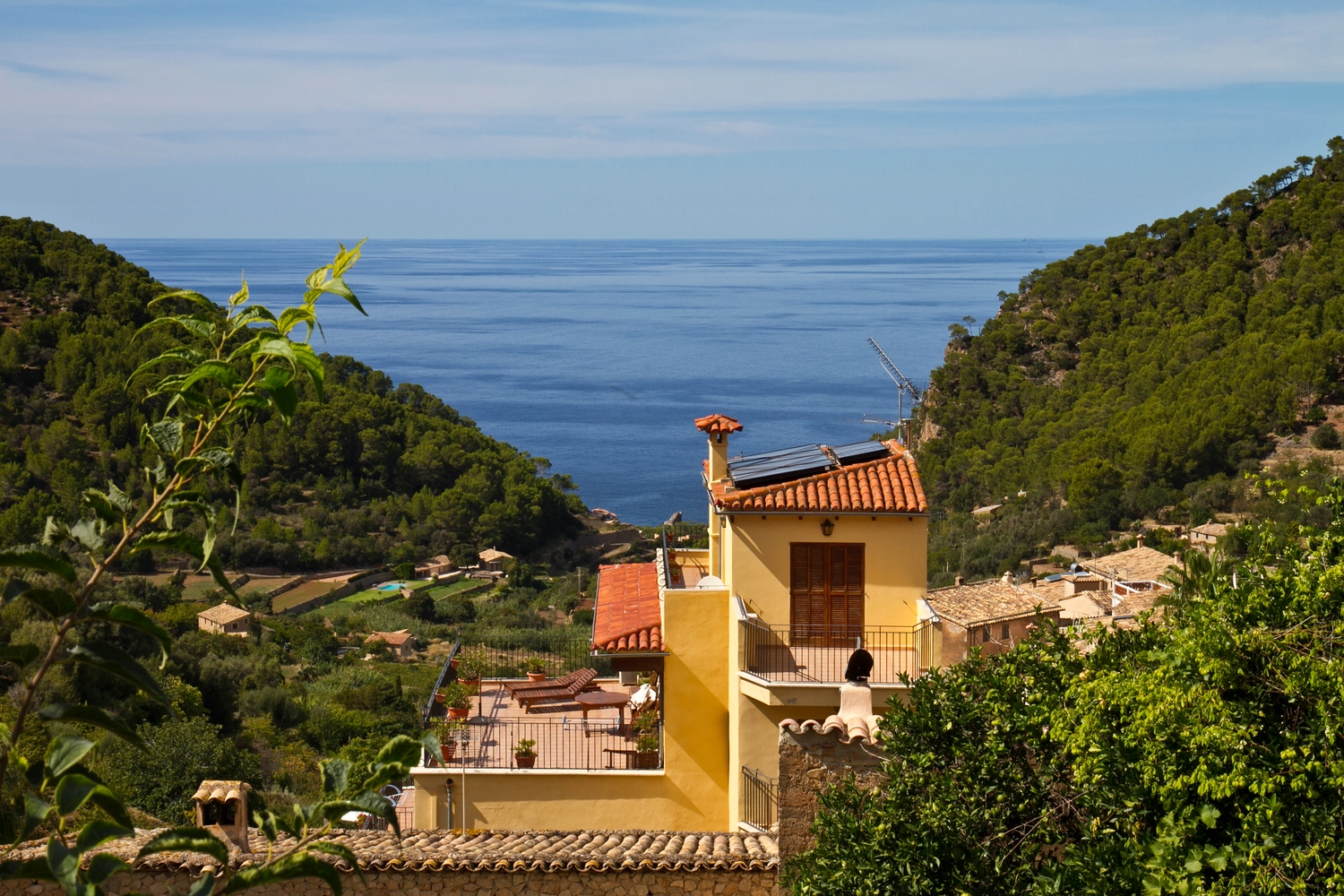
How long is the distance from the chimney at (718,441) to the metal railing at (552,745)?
257 centimetres

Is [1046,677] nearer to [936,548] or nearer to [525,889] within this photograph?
[525,889]

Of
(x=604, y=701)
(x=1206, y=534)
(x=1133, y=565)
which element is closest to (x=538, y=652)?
(x=604, y=701)

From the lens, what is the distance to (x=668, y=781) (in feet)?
37.7

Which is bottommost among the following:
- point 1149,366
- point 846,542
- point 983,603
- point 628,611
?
point 983,603

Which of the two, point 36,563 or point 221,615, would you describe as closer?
point 36,563

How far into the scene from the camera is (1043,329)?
161 feet

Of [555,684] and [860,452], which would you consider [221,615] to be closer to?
[555,684]

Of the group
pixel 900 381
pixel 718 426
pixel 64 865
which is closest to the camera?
pixel 64 865

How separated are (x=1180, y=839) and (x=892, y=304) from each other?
177 meters

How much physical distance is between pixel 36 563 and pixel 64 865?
56cm

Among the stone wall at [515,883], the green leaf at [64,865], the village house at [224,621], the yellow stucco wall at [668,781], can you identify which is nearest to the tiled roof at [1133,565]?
the yellow stucco wall at [668,781]

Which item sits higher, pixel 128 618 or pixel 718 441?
pixel 718 441

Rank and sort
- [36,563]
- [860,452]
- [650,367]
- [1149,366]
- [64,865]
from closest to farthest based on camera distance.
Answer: [64,865]
[36,563]
[860,452]
[1149,366]
[650,367]

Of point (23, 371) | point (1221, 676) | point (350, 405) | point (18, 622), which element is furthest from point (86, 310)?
point (1221, 676)
